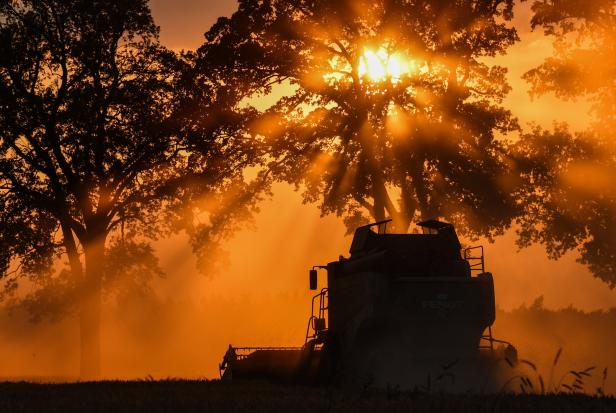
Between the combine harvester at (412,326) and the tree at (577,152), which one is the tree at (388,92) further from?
the combine harvester at (412,326)

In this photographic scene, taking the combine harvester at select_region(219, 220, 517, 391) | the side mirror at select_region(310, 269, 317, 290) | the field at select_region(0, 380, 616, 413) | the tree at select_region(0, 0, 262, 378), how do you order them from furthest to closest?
the tree at select_region(0, 0, 262, 378) → the side mirror at select_region(310, 269, 317, 290) → the combine harvester at select_region(219, 220, 517, 391) → the field at select_region(0, 380, 616, 413)

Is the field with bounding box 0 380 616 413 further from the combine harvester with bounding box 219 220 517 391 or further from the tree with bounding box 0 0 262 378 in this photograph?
the tree with bounding box 0 0 262 378

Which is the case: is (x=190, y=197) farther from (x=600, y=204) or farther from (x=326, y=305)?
(x=600, y=204)

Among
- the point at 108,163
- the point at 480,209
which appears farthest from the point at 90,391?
the point at 480,209

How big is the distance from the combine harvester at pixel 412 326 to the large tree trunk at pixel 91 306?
59.3ft

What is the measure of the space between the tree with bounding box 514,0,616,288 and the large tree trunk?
21269 mm

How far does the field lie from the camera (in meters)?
11.9

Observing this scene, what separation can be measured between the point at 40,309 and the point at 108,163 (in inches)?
625

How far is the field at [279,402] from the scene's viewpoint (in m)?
11.9

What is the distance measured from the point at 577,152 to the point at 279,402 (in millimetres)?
36504

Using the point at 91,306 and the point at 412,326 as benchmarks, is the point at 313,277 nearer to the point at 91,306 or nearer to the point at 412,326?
the point at 412,326

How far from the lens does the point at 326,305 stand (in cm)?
2342

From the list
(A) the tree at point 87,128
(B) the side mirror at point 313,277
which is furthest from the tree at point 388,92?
(B) the side mirror at point 313,277

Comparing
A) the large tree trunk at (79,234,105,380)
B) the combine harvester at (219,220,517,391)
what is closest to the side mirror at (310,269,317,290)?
the combine harvester at (219,220,517,391)
